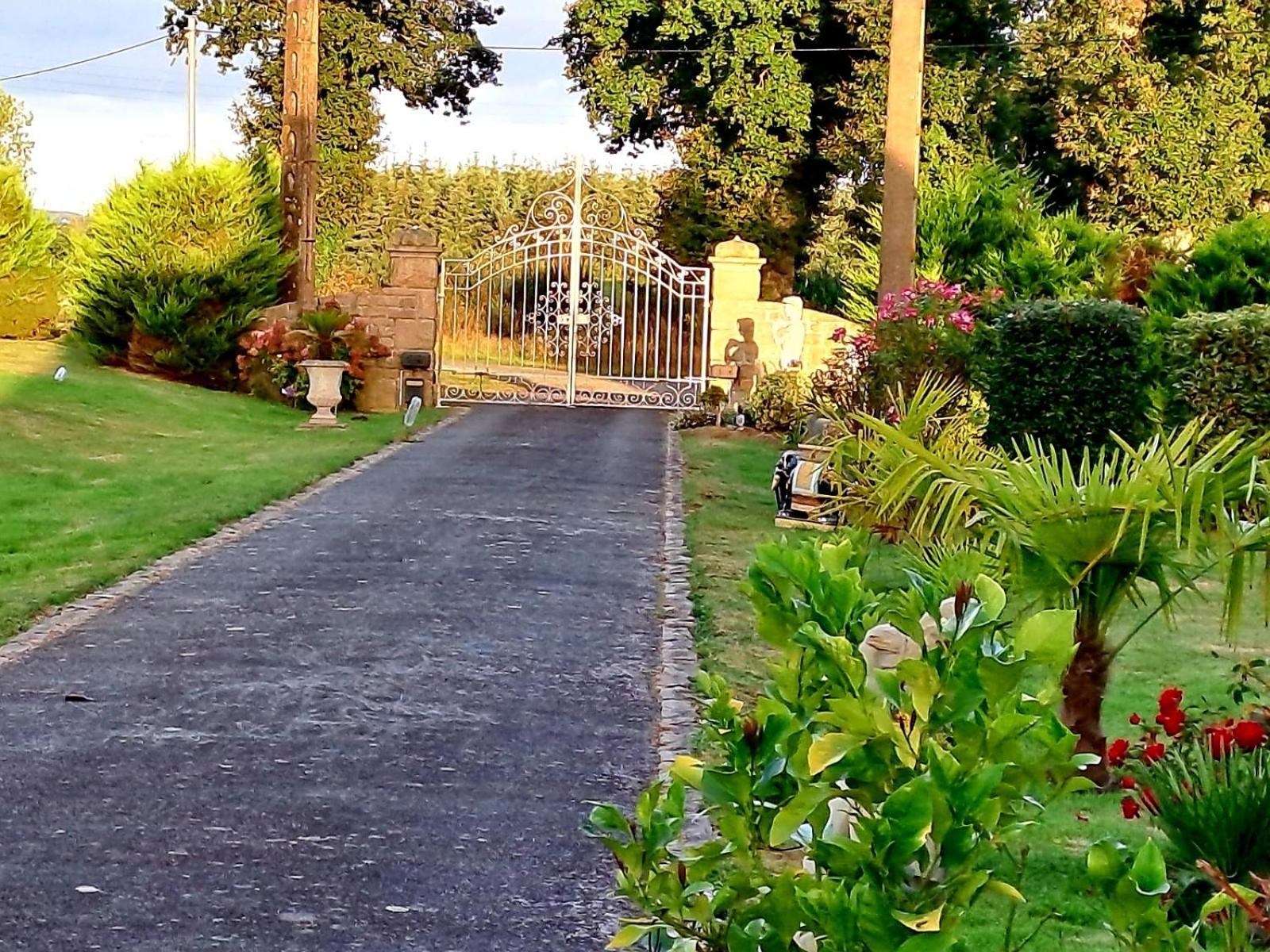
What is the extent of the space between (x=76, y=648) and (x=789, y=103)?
56.8 feet

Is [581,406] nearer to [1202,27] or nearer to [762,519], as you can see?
[762,519]

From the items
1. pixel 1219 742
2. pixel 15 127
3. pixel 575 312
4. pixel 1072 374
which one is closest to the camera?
pixel 1219 742

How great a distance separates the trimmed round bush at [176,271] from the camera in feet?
58.3

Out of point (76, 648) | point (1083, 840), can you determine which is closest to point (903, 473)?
point (1083, 840)

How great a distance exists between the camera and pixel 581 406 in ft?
60.3

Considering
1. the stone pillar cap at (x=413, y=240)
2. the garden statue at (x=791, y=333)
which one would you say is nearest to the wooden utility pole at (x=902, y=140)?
the garden statue at (x=791, y=333)

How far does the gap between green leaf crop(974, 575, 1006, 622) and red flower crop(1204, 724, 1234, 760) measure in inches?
70.0

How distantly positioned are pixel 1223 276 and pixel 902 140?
2.77 meters

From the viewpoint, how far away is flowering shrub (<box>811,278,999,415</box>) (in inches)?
370

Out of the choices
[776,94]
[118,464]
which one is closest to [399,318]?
[118,464]

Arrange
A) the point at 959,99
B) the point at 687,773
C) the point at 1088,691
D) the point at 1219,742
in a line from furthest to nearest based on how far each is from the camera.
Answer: the point at 959,99 → the point at 1088,691 → the point at 1219,742 → the point at 687,773

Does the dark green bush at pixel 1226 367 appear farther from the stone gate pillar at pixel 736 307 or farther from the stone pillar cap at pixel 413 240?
the stone pillar cap at pixel 413 240

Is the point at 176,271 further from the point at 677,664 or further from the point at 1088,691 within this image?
the point at 1088,691

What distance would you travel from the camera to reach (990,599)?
185 cm
